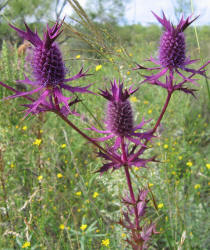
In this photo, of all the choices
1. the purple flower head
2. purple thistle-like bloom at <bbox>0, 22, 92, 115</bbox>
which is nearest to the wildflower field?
purple thistle-like bloom at <bbox>0, 22, 92, 115</bbox>

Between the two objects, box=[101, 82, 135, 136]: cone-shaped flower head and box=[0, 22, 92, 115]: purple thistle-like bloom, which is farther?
box=[101, 82, 135, 136]: cone-shaped flower head

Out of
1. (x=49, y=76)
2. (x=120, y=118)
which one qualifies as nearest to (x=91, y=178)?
(x=120, y=118)

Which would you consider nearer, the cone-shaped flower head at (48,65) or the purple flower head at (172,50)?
the cone-shaped flower head at (48,65)

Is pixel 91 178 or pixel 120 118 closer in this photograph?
pixel 120 118

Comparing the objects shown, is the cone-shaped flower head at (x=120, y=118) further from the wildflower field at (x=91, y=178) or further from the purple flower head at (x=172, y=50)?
the purple flower head at (x=172, y=50)

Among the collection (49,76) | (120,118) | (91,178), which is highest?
Answer: (49,76)

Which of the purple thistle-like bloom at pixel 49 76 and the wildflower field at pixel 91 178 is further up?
the purple thistle-like bloom at pixel 49 76

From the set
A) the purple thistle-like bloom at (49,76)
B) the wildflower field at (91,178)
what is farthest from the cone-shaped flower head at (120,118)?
the purple thistle-like bloom at (49,76)

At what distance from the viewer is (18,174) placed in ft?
7.00

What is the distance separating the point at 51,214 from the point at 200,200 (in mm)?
1233

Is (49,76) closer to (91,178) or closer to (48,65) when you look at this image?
(48,65)

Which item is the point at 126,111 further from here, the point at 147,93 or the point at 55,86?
the point at 147,93

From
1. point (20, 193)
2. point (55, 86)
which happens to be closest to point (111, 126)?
point (55, 86)

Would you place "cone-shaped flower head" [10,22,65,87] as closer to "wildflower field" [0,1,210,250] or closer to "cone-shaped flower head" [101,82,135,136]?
"wildflower field" [0,1,210,250]
